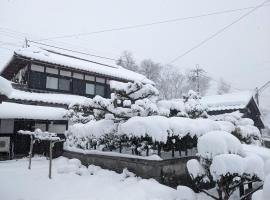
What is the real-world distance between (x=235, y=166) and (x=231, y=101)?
18874 millimetres

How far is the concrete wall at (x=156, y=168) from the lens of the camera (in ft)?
26.3

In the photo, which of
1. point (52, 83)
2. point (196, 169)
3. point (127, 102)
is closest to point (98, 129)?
point (127, 102)

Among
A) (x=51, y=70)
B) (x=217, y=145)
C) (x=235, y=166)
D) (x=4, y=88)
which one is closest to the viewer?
(x=235, y=166)

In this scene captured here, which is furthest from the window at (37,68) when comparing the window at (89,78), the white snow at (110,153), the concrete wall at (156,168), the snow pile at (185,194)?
the snow pile at (185,194)

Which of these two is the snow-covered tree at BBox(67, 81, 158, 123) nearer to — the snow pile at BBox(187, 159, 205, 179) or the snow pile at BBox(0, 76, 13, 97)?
the snow pile at BBox(0, 76, 13, 97)

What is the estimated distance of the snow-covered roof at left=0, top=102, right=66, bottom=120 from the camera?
14.0m

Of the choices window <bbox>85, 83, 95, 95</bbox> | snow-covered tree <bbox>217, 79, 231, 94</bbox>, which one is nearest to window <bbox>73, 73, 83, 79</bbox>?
window <bbox>85, 83, 95, 95</bbox>

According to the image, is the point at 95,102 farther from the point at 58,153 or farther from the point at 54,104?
the point at 54,104

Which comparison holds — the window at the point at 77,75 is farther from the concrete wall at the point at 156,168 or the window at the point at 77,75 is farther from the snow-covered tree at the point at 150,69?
the snow-covered tree at the point at 150,69

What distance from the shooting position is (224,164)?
4695mm

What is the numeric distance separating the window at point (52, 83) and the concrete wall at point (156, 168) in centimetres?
1013

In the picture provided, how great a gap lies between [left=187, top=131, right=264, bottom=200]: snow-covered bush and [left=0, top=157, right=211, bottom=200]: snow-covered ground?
139 cm

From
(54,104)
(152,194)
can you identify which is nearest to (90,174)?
(152,194)

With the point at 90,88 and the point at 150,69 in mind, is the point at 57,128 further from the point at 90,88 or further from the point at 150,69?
the point at 150,69
